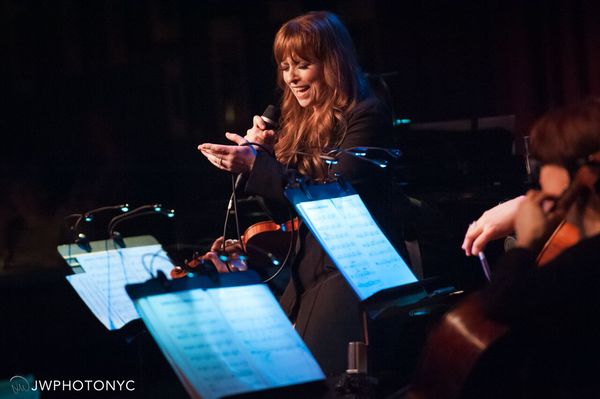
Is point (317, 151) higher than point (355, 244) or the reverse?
higher

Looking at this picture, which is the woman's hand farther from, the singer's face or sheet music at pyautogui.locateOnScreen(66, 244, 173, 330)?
the singer's face

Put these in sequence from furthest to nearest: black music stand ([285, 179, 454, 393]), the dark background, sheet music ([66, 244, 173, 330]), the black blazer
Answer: the dark background, sheet music ([66, 244, 173, 330]), the black blazer, black music stand ([285, 179, 454, 393])

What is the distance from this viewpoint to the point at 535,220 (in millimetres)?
1274

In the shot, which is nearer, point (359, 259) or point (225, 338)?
point (225, 338)

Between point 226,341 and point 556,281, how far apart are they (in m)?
0.54

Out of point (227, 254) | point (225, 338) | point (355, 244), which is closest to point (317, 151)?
point (227, 254)

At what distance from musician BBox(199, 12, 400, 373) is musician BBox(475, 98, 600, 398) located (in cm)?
88

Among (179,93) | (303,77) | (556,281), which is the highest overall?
(303,77)

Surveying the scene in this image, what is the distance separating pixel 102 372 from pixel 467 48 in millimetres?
2582

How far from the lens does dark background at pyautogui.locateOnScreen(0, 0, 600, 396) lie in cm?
314

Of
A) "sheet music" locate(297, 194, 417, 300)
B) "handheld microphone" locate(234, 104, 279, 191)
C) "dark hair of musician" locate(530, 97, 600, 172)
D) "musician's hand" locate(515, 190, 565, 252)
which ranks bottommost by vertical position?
"sheet music" locate(297, 194, 417, 300)

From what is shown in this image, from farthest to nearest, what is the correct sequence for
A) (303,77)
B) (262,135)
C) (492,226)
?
(303,77), (262,135), (492,226)

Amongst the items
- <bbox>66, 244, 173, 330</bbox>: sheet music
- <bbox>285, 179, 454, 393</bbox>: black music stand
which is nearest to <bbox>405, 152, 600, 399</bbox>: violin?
<bbox>285, 179, 454, 393</bbox>: black music stand

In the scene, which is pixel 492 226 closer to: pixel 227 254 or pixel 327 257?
pixel 327 257
